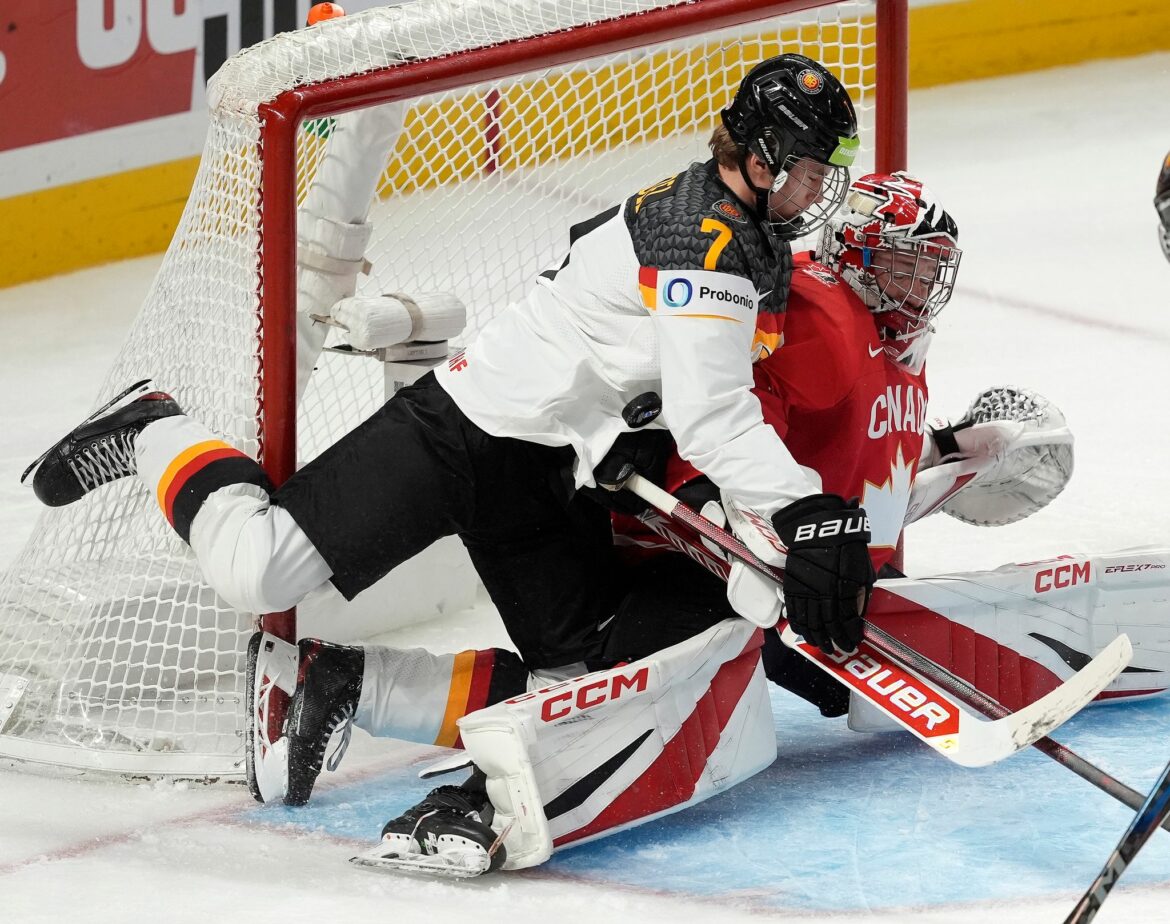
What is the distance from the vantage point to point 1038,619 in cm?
296

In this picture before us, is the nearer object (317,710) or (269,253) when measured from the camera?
(317,710)

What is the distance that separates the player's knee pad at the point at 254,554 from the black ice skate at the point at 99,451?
0.79 ft

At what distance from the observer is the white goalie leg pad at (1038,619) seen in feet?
9.39

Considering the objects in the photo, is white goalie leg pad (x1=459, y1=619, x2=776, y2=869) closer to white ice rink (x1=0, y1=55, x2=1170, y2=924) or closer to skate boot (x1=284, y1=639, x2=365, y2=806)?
white ice rink (x1=0, y1=55, x2=1170, y2=924)

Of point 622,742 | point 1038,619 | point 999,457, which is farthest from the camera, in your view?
point 999,457

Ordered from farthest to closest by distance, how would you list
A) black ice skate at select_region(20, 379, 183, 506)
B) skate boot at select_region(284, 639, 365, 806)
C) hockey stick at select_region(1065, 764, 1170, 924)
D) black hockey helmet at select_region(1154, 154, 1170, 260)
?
1. black ice skate at select_region(20, 379, 183, 506)
2. skate boot at select_region(284, 639, 365, 806)
3. hockey stick at select_region(1065, 764, 1170, 924)
4. black hockey helmet at select_region(1154, 154, 1170, 260)

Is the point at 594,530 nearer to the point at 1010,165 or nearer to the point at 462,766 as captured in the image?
the point at 462,766

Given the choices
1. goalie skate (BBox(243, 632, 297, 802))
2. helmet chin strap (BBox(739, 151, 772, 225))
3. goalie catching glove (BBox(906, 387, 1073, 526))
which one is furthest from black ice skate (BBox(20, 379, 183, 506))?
goalie catching glove (BBox(906, 387, 1073, 526))

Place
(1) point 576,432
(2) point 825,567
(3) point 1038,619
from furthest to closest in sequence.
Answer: (3) point 1038,619
(1) point 576,432
(2) point 825,567

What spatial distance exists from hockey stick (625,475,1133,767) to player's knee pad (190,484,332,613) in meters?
0.47

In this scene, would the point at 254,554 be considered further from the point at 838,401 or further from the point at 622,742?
the point at 838,401

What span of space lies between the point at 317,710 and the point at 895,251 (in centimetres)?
106

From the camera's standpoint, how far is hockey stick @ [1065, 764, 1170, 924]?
2221 millimetres

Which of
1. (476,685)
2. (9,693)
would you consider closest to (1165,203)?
(476,685)
